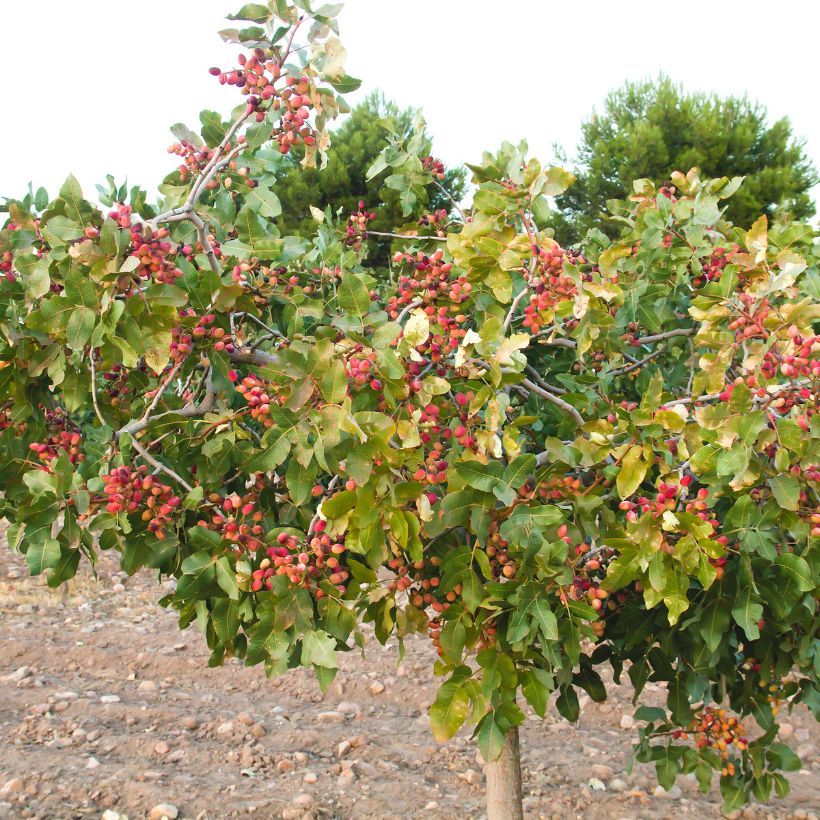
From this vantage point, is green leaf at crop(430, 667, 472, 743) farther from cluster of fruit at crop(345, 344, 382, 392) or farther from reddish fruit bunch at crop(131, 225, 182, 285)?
reddish fruit bunch at crop(131, 225, 182, 285)

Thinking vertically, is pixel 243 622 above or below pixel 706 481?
below

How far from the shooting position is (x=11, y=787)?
3682 millimetres

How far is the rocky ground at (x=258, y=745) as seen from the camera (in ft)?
12.3

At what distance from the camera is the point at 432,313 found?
202 cm

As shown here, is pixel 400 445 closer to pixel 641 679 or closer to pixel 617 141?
pixel 641 679

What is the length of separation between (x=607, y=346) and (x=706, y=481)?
2.04 ft

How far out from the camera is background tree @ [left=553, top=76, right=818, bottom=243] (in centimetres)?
1286

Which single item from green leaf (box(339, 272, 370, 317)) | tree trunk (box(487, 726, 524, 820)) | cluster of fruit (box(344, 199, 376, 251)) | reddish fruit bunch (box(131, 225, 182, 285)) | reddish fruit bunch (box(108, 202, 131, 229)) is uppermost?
cluster of fruit (box(344, 199, 376, 251))

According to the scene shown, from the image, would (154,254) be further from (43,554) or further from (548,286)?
(548,286)

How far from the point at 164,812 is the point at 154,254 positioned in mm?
2755

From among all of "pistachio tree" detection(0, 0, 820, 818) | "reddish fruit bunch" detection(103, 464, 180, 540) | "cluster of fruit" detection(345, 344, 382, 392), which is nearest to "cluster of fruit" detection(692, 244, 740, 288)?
"pistachio tree" detection(0, 0, 820, 818)

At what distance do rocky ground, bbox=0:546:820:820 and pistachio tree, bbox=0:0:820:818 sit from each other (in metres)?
2.07

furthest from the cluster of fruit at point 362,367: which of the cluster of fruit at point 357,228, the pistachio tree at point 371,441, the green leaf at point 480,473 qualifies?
the cluster of fruit at point 357,228

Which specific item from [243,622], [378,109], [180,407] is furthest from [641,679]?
[378,109]
